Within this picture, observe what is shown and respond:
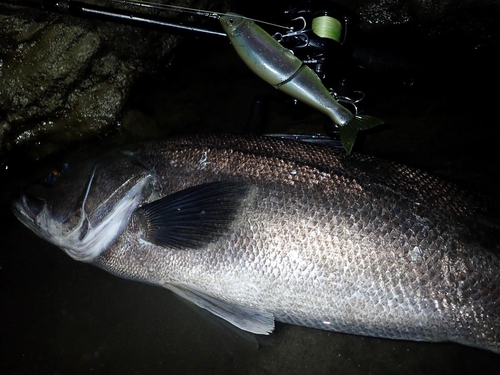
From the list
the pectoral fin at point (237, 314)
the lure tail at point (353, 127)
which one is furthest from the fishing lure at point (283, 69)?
the pectoral fin at point (237, 314)

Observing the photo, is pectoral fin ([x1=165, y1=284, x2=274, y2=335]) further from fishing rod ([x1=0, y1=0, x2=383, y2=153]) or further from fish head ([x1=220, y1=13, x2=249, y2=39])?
fish head ([x1=220, y1=13, x2=249, y2=39])

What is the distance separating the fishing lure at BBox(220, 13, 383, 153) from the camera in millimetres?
1956

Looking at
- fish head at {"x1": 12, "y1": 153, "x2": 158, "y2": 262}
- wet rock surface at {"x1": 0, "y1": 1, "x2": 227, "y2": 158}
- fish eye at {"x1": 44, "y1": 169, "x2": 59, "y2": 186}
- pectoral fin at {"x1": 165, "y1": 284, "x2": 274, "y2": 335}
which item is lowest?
pectoral fin at {"x1": 165, "y1": 284, "x2": 274, "y2": 335}

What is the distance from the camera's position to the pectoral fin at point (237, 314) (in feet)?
6.61

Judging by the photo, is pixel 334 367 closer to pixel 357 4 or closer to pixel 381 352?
pixel 381 352

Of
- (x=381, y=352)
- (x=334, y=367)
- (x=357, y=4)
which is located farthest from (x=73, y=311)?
(x=357, y=4)

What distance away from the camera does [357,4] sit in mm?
3361

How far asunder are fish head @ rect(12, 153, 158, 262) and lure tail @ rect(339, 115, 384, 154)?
1.06m

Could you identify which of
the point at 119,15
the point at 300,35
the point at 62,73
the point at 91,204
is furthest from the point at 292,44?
the point at 62,73

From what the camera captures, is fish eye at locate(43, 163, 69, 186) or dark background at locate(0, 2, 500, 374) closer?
dark background at locate(0, 2, 500, 374)

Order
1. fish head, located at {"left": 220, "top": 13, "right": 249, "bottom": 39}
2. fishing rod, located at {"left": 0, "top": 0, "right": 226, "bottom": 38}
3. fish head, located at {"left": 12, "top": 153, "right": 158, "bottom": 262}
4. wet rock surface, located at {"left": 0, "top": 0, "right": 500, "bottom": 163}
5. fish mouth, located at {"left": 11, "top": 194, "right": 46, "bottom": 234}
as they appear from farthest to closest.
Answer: wet rock surface, located at {"left": 0, "top": 0, "right": 500, "bottom": 163}, fishing rod, located at {"left": 0, "top": 0, "right": 226, "bottom": 38}, fish mouth, located at {"left": 11, "top": 194, "right": 46, "bottom": 234}, fish head, located at {"left": 12, "top": 153, "right": 158, "bottom": 262}, fish head, located at {"left": 220, "top": 13, "right": 249, "bottom": 39}

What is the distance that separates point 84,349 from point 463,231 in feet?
7.23

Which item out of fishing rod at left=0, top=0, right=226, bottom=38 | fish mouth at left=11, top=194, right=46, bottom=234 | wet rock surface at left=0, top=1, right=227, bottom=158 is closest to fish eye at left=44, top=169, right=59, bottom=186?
fish mouth at left=11, top=194, right=46, bottom=234

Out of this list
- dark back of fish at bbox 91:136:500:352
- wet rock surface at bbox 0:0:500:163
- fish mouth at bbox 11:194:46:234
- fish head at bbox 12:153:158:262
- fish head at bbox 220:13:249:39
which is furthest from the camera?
wet rock surface at bbox 0:0:500:163
